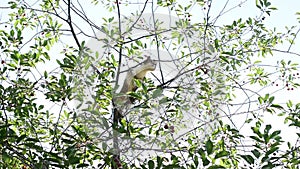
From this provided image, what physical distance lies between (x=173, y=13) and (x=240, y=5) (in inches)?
12.1

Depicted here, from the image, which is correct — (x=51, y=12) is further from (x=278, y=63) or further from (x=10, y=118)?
(x=278, y=63)

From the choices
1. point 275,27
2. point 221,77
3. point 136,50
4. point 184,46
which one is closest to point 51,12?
point 136,50

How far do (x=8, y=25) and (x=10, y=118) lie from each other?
462mm

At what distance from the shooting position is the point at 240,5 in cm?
210

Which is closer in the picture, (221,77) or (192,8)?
(221,77)

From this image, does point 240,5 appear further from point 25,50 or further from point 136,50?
point 25,50

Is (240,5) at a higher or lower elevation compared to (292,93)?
higher

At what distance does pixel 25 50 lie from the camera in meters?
2.12

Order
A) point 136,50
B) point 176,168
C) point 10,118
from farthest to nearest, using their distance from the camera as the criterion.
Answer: point 136,50, point 10,118, point 176,168

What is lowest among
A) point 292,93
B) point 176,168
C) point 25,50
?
point 176,168

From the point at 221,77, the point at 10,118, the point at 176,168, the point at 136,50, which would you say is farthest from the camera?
the point at 136,50

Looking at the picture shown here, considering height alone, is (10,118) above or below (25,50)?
below

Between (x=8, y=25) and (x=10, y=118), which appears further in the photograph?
(x=8, y=25)

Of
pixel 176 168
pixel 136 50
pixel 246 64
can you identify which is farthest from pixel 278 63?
pixel 176 168
